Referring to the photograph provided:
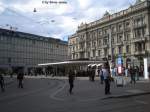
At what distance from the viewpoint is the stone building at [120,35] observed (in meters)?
77.4

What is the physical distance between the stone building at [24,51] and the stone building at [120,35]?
1294cm

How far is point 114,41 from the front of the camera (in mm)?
90438

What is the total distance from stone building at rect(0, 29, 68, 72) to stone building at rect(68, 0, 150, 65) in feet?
42.5

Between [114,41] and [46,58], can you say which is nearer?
[114,41]

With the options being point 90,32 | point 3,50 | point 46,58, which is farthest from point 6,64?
point 90,32

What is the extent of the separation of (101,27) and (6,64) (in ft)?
144

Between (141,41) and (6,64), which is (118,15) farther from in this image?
(6,64)

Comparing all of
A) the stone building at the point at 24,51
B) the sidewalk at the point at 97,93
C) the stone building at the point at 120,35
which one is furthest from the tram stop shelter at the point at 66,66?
the sidewalk at the point at 97,93

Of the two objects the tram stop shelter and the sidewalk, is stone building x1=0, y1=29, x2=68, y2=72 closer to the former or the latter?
the tram stop shelter

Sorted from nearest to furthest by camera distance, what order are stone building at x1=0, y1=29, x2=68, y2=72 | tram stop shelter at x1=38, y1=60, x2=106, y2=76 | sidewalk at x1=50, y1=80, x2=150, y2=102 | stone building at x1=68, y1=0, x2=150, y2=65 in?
sidewalk at x1=50, y1=80, x2=150, y2=102
tram stop shelter at x1=38, y1=60, x2=106, y2=76
stone building at x1=68, y1=0, x2=150, y2=65
stone building at x1=0, y1=29, x2=68, y2=72

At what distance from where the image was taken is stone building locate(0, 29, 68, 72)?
114 meters

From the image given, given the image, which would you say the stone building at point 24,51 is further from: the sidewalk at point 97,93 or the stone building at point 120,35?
the sidewalk at point 97,93

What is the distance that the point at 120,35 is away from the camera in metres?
87.8

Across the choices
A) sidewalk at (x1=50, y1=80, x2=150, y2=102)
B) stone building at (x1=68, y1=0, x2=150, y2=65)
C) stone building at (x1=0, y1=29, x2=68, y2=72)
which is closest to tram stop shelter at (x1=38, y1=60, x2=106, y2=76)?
stone building at (x1=68, y1=0, x2=150, y2=65)
